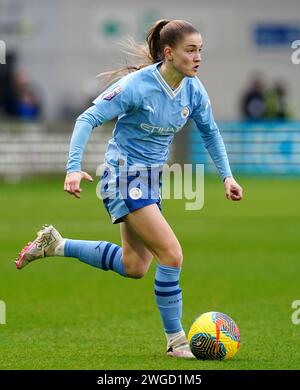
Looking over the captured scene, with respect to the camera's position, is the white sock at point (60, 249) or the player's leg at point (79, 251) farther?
the white sock at point (60, 249)

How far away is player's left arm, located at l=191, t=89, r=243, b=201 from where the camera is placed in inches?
318

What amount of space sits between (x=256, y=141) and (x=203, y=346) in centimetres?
1937

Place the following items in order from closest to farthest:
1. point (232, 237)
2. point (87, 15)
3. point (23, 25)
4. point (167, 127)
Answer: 1. point (167, 127)
2. point (232, 237)
3. point (23, 25)
4. point (87, 15)

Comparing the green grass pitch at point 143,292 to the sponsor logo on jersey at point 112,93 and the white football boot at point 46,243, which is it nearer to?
the white football boot at point 46,243

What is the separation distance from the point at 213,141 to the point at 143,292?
3.61 m

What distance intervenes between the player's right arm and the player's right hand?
0.09 meters

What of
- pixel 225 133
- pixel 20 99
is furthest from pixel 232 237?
pixel 20 99

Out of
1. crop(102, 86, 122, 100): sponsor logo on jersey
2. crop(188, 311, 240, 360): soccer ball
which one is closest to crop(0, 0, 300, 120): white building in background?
crop(102, 86, 122, 100): sponsor logo on jersey

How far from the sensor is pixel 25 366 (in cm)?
742

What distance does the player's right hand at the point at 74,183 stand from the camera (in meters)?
7.30

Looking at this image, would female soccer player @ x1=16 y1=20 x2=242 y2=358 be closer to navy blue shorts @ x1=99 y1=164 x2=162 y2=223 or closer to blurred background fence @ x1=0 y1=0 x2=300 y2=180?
navy blue shorts @ x1=99 y1=164 x2=162 y2=223

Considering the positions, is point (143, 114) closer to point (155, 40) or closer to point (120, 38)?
point (155, 40)

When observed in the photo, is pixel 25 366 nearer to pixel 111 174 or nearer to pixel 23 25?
pixel 111 174

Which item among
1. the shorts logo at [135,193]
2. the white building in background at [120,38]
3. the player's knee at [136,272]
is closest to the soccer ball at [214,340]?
the player's knee at [136,272]
